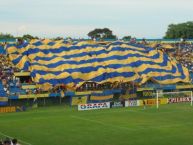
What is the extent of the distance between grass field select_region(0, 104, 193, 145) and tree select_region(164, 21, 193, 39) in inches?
2763

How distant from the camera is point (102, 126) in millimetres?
39562

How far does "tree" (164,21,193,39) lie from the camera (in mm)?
121125

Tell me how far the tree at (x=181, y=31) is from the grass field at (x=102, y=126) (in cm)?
7018

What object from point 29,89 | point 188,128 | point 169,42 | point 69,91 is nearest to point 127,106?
point 69,91

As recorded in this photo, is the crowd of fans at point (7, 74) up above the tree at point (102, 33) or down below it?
below

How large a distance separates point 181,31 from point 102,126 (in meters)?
86.1

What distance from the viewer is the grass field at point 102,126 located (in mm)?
32812

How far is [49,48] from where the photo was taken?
67.8m

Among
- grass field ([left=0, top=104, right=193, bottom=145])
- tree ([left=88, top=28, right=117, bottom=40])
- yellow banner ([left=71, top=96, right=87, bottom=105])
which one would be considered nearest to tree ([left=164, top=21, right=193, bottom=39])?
tree ([left=88, top=28, right=117, bottom=40])

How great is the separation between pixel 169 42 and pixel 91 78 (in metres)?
24.9

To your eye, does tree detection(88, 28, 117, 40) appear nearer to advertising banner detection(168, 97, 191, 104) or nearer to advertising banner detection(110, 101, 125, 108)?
advertising banner detection(168, 97, 191, 104)

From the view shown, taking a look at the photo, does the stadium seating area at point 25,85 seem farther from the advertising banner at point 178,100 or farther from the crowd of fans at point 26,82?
the advertising banner at point 178,100

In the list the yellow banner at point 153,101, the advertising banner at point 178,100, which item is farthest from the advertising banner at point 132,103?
the advertising banner at point 178,100

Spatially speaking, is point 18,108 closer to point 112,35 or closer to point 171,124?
point 171,124
